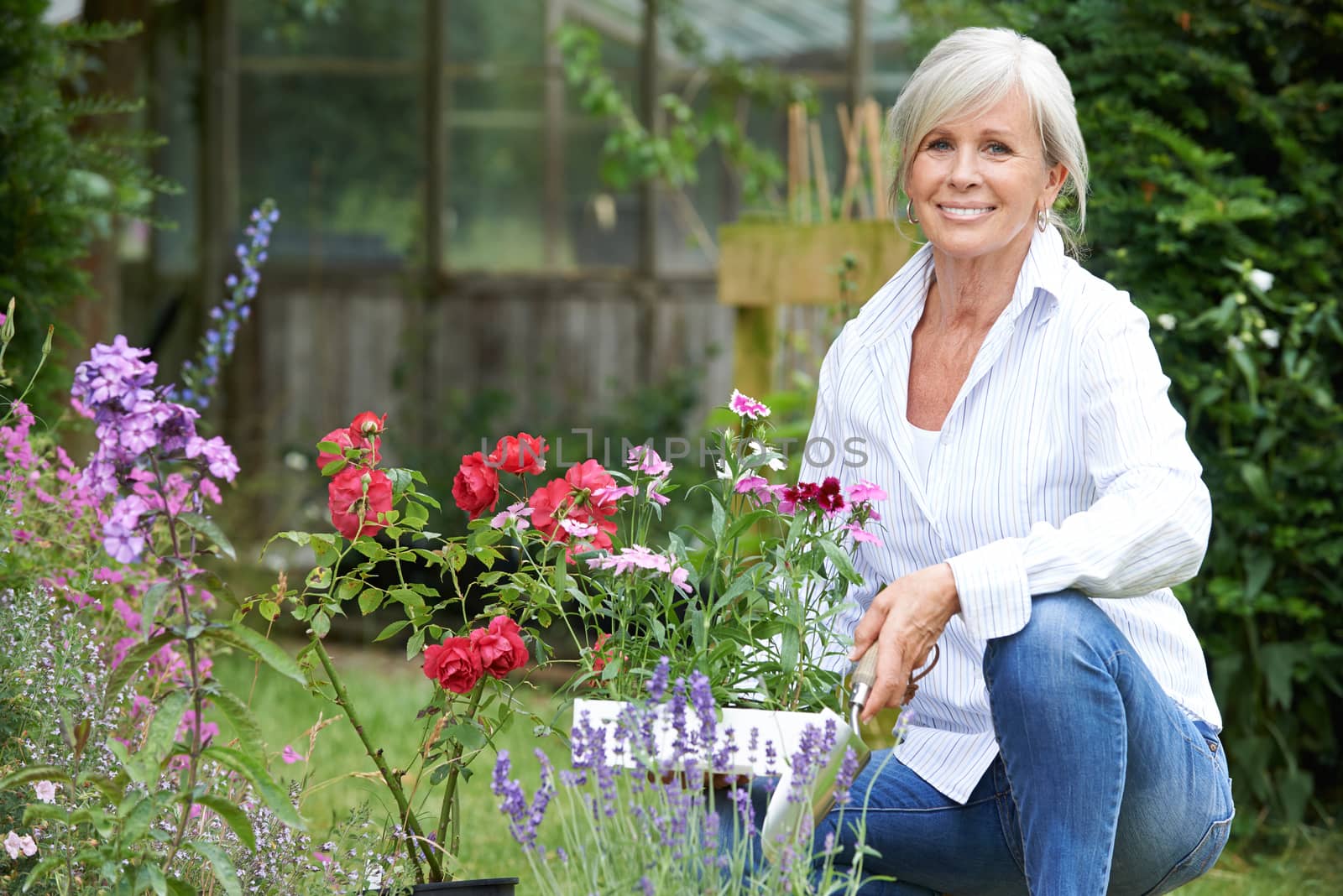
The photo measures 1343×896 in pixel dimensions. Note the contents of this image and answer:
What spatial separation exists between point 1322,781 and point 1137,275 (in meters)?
1.19

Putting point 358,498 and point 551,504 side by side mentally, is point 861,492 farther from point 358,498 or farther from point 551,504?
point 358,498

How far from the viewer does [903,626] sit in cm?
144

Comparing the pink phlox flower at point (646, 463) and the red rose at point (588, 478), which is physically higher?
the pink phlox flower at point (646, 463)

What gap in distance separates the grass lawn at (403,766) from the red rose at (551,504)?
1.10ft

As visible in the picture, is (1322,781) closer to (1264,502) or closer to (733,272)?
(1264,502)

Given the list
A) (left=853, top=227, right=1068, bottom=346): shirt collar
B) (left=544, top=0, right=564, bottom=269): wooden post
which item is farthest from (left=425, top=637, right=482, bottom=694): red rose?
(left=544, top=0, right=564, bottom=269): wooden post

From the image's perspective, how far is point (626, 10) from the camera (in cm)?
598

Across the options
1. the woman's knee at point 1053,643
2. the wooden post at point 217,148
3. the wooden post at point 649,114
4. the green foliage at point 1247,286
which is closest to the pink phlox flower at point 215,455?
the woman's knee at point 1053,643

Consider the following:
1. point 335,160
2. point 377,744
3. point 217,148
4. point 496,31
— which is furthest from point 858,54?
point 377,744

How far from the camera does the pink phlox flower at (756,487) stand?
1540 millimetres

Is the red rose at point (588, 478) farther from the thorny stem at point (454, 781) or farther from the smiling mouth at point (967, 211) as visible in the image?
the smiling mouth at point (967, 211)

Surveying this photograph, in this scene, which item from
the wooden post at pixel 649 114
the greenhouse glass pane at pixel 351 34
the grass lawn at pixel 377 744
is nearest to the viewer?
the grass lawn at pixel 377 744

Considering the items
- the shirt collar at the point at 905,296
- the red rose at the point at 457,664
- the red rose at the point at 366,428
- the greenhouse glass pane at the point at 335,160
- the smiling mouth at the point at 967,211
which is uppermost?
the greenhouse glass pane at the point at 335,160

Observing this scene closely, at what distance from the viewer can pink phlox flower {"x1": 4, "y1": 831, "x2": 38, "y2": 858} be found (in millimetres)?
1487
